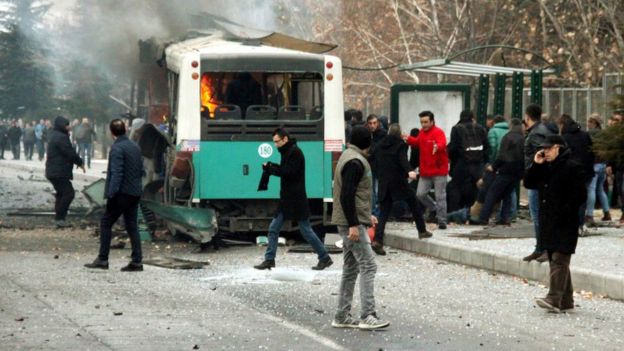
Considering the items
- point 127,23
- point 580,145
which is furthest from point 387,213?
point 127,23

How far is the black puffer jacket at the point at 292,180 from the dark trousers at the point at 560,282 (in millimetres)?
4223

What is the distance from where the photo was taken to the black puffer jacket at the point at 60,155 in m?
23.2

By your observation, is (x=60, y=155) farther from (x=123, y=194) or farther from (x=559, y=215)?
(x=559, y=215)

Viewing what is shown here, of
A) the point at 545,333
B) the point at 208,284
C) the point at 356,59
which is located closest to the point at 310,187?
the point at 208,284

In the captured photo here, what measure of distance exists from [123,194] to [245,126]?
394cm

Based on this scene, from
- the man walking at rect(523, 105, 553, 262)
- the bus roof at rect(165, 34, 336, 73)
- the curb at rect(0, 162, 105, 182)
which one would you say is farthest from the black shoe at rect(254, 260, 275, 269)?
the curb at rect(0, 162, 105, 182)

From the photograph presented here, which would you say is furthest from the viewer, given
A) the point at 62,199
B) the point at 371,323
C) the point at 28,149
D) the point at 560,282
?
the point at 28,149

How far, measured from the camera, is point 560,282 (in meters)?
12.9

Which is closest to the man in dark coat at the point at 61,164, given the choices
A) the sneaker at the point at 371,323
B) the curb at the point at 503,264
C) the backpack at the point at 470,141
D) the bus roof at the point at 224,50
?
the bus roof at the point at 224,50

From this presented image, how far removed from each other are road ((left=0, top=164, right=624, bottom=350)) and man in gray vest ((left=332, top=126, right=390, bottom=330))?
0.75ft

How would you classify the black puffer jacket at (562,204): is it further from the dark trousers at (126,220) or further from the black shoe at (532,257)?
the dark trousers at (126,220)

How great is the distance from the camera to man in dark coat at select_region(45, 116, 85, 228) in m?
23.0

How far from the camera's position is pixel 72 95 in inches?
2416

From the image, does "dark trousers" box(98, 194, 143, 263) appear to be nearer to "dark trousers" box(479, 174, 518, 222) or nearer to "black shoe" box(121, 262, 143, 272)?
"black shoe" box(121, 262, 143, 272)
